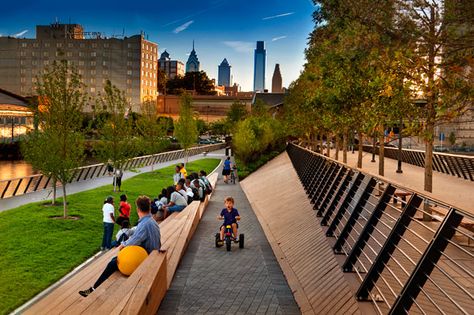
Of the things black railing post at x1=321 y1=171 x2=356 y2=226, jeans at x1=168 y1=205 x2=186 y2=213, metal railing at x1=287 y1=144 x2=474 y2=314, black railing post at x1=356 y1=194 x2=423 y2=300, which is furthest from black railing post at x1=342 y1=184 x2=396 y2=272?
jeans at x1=168 y1=205 x2=186 y2=213

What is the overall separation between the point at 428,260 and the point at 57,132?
18.2 meters

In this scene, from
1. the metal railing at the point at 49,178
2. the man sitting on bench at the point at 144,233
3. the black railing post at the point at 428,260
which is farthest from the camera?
the metal railing at the point at 49,178

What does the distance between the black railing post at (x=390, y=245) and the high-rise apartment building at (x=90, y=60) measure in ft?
521

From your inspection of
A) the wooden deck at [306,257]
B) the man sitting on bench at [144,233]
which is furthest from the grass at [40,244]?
the wooden deck at [306,257]

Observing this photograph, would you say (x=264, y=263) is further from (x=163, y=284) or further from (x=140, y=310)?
(x=140, y=310)

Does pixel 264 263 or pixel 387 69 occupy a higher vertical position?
pixel 387 69

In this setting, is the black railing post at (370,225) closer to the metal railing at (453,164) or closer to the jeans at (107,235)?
the jeans at (107,235)

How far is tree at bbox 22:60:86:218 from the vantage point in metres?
19.8

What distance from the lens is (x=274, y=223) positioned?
51.6ft

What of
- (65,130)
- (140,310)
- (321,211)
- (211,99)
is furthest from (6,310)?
(211,99)

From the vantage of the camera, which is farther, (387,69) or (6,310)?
(387,69)

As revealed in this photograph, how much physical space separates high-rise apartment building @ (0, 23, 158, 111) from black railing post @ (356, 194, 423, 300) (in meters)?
159

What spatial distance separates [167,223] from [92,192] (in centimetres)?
1365

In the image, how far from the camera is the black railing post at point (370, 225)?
6473mm
